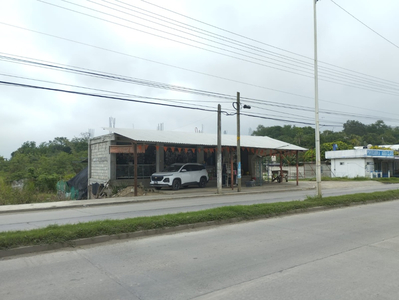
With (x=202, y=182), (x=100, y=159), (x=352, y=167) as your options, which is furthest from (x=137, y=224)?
(x=352, y=167)

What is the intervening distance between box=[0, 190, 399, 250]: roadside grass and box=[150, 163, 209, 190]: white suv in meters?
10.8

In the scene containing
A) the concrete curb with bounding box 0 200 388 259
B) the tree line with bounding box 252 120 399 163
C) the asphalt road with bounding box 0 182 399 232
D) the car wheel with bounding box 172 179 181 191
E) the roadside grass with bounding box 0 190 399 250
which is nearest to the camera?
the concrete curb with bounding box 0 200 388 259

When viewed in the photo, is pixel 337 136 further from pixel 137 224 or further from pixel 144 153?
pixel 137 224

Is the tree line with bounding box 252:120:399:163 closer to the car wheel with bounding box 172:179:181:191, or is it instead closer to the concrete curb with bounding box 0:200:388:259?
the car wheel with bounding box 172:179:181:191

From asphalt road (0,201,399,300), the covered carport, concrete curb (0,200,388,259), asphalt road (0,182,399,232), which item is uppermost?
the covered carport

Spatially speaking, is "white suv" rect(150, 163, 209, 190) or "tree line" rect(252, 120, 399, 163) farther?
"tree line" rect(252, 120, 399, 163)

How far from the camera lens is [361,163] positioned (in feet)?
138

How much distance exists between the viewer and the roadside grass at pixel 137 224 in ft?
23.5

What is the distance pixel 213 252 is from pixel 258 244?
1.27m

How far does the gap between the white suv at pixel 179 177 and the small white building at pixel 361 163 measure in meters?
25.8

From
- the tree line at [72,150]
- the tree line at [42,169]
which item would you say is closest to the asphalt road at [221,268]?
the tree line at [42,169]

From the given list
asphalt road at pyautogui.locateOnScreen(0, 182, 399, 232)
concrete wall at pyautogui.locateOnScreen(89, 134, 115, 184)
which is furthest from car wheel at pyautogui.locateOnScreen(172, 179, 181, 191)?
concrete wall at pyautogui.locateOnScreen(89, 134, 115, 184)

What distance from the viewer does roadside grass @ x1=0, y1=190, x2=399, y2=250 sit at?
7176 mm

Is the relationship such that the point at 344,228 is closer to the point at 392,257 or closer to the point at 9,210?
the point at 392,257
